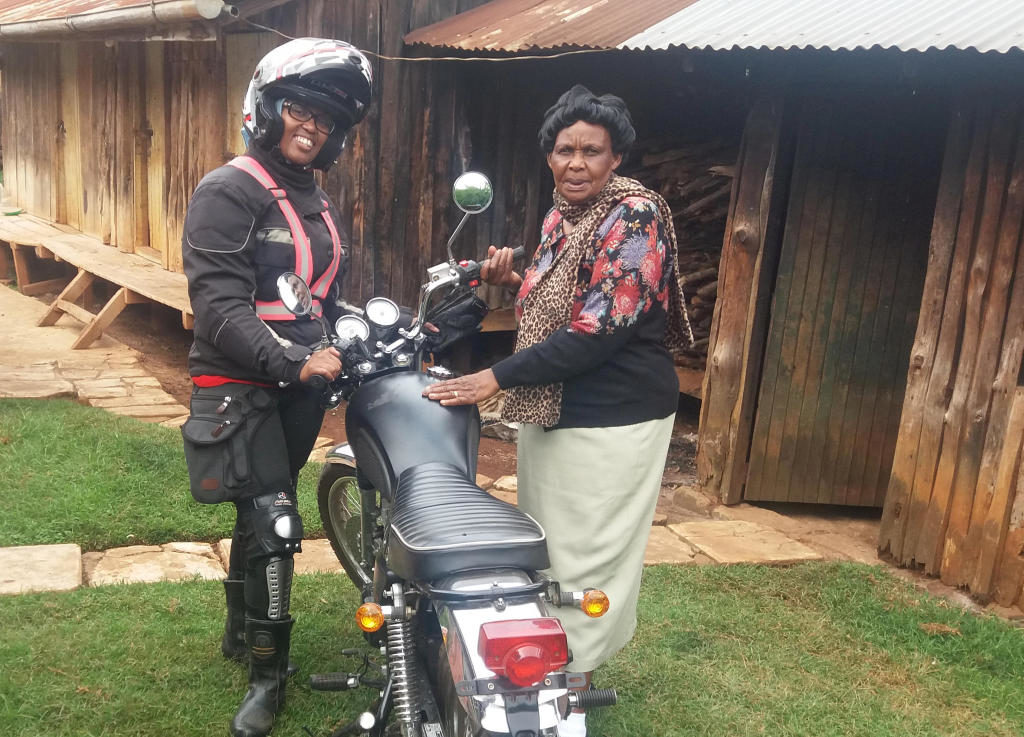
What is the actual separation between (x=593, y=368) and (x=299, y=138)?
1.11 meters

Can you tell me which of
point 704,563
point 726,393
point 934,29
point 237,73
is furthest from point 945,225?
point 237,73

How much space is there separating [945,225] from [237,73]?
17.8 feet

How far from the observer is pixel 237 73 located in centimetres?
765

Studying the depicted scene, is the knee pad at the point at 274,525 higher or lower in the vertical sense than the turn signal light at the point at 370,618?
lower

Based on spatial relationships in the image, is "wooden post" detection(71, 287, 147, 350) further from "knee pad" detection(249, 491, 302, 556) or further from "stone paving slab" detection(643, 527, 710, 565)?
"knee pad" detection(249, 491, 302, 556)

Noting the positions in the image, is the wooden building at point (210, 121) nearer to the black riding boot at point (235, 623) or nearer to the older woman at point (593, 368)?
the black riding boot at point (235, 623)

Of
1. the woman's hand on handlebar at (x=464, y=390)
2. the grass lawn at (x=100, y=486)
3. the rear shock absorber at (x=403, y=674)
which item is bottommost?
Result: the grass lawn at (x=100, y=486)

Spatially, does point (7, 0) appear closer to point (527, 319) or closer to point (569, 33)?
point (569, 33)

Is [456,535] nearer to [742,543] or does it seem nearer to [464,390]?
[464,390]

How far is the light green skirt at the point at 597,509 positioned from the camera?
9.13ft

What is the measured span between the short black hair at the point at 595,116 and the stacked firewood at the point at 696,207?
4596mm

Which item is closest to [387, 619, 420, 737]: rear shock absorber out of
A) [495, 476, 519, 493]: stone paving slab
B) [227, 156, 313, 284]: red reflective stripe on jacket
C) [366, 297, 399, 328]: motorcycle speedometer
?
[366, 297, 399, 328]: motorcycle speedometer

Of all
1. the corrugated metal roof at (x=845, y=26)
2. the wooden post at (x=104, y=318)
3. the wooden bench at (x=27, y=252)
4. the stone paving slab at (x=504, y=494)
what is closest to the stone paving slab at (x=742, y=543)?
the stone paving slab at (x=504, y=494)

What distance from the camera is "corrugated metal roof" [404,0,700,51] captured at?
5.55 m
